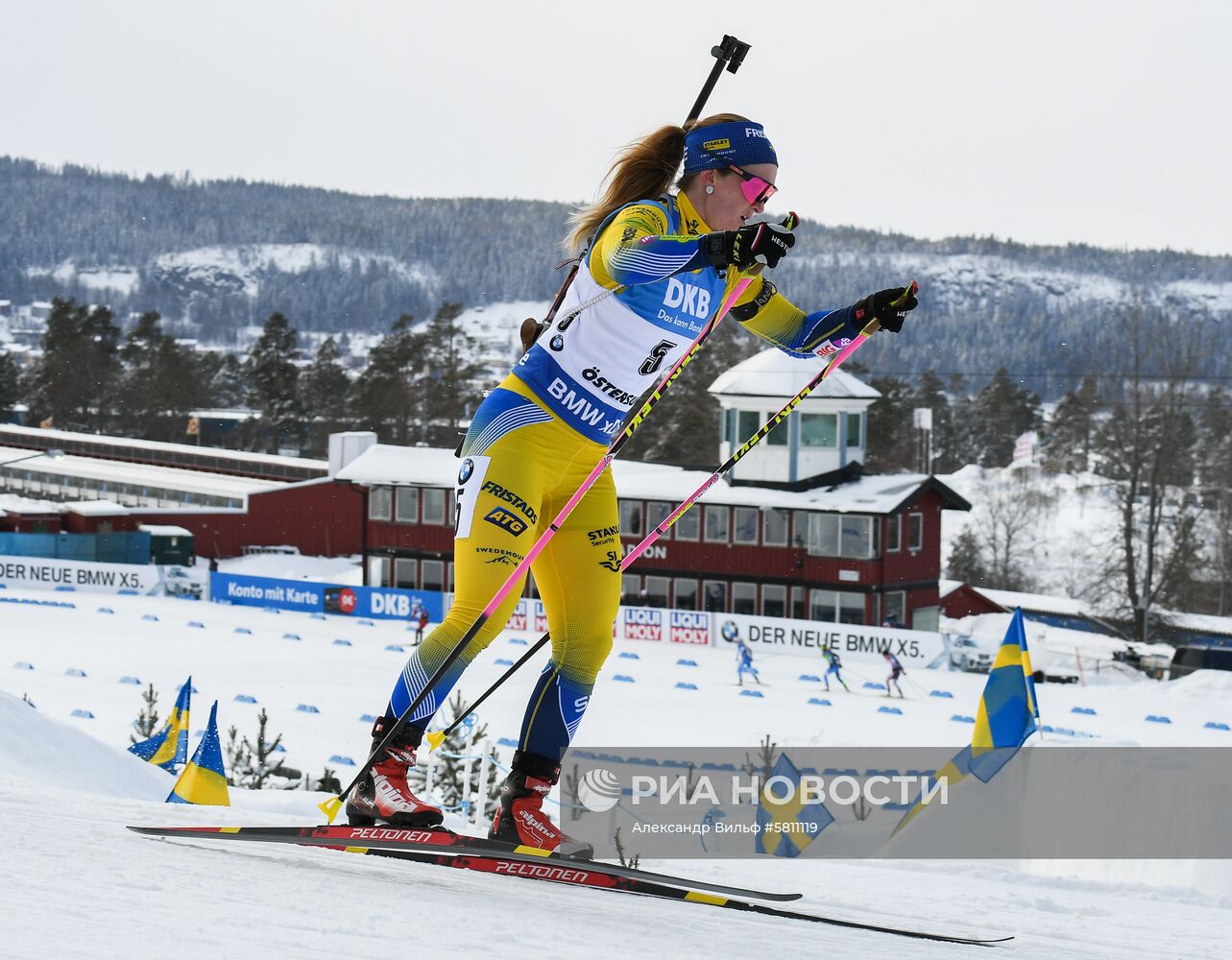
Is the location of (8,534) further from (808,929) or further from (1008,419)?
(1008,419)

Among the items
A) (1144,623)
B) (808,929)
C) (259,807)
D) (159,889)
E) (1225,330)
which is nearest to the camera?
(159,889)

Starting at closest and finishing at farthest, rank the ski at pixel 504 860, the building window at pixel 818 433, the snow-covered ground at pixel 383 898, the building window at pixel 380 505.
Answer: the snow-covered ground at pixel 383 898 → the ski at pixel 504 860 → the building window at pixel 818 433 → the building window at pixel 380 505

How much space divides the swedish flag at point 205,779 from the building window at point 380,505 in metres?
28.3

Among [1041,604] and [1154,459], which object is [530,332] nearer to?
[1154,459]

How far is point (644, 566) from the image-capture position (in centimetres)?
3372

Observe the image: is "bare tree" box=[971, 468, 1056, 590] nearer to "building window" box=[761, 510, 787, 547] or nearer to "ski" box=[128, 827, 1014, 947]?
"building window" box=[761, 510, 787, 547]

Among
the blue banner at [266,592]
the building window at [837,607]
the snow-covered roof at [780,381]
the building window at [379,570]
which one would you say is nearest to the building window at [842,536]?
the building window at [837,607]

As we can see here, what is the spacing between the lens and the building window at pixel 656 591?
1328 inches

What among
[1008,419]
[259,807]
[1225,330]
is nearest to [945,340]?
[1225,330]

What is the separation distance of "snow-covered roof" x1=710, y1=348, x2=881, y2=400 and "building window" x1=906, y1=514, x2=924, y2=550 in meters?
3.02

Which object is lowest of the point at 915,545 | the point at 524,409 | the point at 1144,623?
the point at 1144,623

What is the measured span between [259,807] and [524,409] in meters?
4.93

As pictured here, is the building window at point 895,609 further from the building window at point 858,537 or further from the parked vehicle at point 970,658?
the parked vehicle at point 970,658

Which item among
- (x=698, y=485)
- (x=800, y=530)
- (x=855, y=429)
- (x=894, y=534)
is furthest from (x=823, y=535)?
(x=698, y=485)
